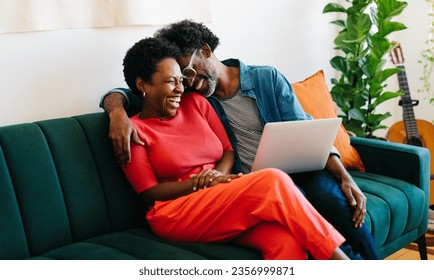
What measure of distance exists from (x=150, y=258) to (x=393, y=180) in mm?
1221

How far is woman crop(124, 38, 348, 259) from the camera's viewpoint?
1577 mm

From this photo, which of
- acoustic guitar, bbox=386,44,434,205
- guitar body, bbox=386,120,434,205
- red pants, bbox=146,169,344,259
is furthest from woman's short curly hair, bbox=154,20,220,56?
guitar body, bbox=386,120,434,205

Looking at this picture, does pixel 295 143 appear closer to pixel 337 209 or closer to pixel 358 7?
pixel 337 209

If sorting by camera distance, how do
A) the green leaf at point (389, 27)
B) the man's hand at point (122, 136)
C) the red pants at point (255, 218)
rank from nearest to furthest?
1. the red pants at point (255, 218)
2. the man's hand at point (122, 136)
3. the green leaf at point (389, 27)

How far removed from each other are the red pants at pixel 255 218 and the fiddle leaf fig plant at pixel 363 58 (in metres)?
1.51

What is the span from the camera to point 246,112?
7.06ft

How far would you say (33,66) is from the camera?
194cm

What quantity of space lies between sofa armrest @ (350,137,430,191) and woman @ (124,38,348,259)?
0.80 meters

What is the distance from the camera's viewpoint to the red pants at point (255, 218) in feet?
5.10

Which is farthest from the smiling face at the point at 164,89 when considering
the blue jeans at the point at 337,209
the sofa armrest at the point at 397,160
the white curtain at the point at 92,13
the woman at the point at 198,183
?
the sofa armrest at the point at 397,160

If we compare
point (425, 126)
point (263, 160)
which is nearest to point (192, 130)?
point (263, 160)

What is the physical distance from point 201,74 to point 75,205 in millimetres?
650

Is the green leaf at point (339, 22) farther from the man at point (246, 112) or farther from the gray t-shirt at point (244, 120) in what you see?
the gray t-shirt at point (244, 120)
